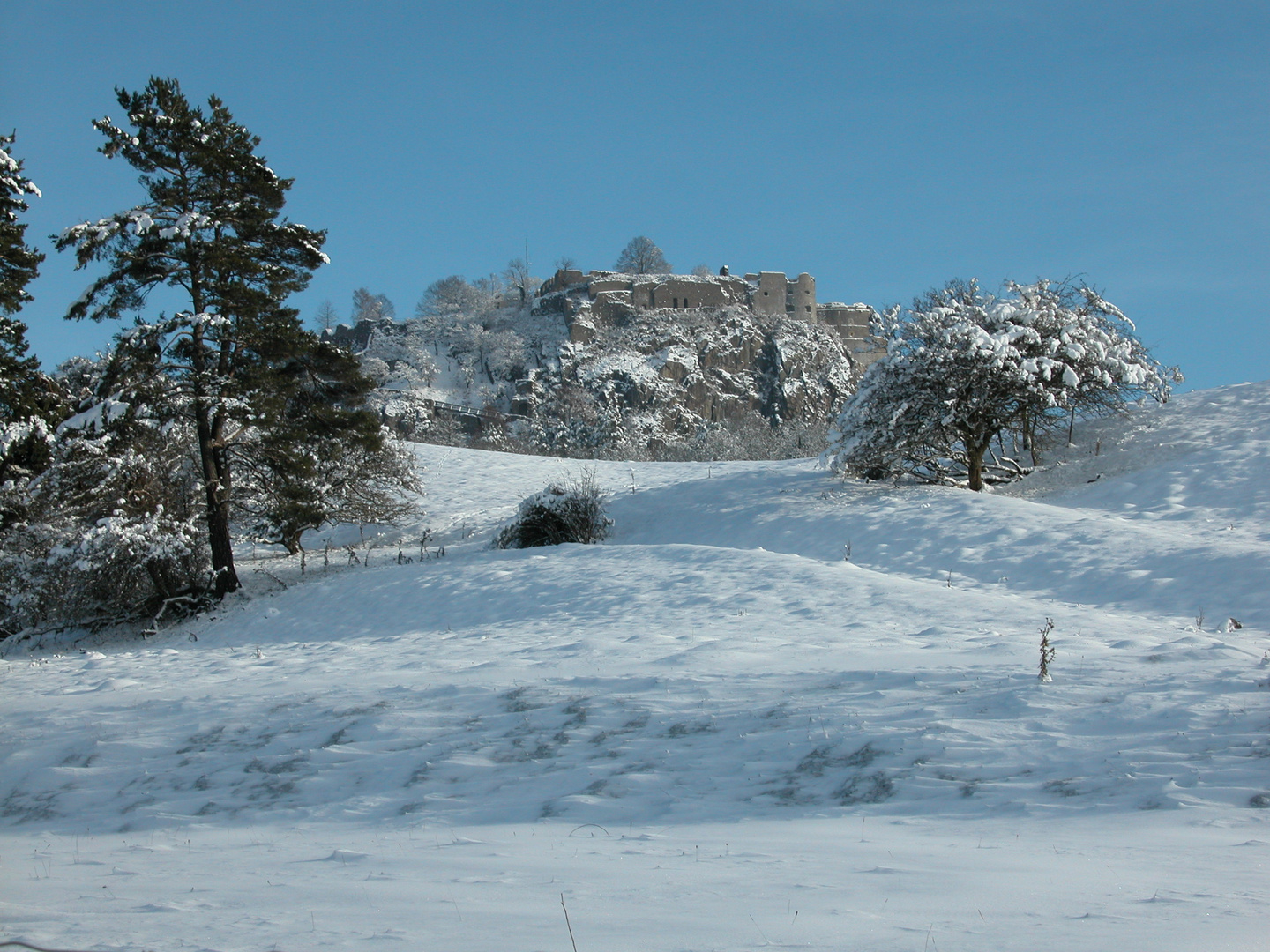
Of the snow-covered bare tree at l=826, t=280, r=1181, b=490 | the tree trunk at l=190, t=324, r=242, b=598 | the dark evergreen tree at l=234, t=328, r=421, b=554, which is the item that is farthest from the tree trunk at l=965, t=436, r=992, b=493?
the tree trunk at l=190, t=324, r=242, b=598

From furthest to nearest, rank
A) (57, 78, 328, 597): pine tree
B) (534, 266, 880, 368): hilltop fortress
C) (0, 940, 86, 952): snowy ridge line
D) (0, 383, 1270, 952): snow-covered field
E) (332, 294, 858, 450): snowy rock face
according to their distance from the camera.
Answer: (534, 266, 880, 368): hilltop fortress
(332, 294, 858, 450): snowy rock face
(57, 78, 328, 597): pine tree
(0, 383, 1270, 952): snow-covered field
(0, 940, 86, 952): snowy ridge line

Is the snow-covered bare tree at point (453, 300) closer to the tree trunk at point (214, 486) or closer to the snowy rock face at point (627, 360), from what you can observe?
the snowy rock face at point (627, 360)

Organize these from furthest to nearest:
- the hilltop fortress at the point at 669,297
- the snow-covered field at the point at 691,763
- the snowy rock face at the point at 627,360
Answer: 1. the hilltop fortress at the point at 669,297
2. the snowy rock face at the point at 627,360
3. the snow-covered field at the point at 691,763

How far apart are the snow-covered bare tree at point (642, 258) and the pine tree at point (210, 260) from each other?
112999 millimetres

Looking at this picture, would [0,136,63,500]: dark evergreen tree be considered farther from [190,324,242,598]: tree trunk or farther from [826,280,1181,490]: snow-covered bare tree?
[826,280,1181,490]: snow-covered bare tree

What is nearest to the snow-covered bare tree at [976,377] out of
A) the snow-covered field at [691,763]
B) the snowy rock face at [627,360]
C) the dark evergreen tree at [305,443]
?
the snow-covered field at [691,763]

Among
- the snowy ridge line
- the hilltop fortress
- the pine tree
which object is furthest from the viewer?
the hilltop fortress

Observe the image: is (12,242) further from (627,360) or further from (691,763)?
(627,360)

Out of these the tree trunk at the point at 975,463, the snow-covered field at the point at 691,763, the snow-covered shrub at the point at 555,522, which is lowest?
the snow-covered field at the point at 691,763

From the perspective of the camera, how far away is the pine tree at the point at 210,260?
14211mm

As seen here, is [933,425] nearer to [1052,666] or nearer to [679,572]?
[679,572]

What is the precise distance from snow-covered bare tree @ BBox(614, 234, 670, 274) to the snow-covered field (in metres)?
117

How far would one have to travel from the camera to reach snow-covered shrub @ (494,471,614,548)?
16.8 metres

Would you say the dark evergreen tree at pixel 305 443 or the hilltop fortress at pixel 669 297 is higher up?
the hilltop fortress at pixel 669 297
